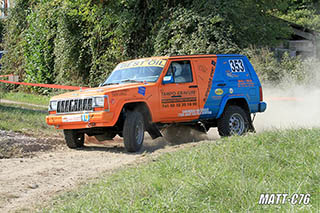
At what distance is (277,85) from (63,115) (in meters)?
9.12

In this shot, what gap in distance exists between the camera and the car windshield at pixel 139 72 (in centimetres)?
1009

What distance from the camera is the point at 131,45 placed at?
20.7 meters

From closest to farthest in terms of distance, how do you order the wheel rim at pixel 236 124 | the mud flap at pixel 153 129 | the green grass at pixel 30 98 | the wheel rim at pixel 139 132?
the wheel rim at pixel 139 132, the mud flap at pixel 153 129, the wheel rim at pixel 236 124, the green grass at pixel 30 98

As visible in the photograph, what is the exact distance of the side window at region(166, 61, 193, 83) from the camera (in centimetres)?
1023

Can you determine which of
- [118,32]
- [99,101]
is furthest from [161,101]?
[118,32]

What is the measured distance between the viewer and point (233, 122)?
11.0 metres

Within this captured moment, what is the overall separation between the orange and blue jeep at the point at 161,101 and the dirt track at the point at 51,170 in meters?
0.42

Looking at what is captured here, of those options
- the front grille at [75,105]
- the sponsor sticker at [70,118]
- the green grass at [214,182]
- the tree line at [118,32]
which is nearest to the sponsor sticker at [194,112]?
the front grille at [75,105]

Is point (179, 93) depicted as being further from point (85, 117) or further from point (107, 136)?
point (85, 117)

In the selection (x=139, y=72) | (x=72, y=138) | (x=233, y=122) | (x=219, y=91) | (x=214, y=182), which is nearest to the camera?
(x=214, y=182)

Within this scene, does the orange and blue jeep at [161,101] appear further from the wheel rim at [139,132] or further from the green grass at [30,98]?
the green grass at [30,98]

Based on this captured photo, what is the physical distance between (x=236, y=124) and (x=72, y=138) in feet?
11.8

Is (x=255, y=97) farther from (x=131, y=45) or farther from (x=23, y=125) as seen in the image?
(x=131, y=45)

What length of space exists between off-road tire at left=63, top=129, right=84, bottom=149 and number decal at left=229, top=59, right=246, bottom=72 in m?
3.65
